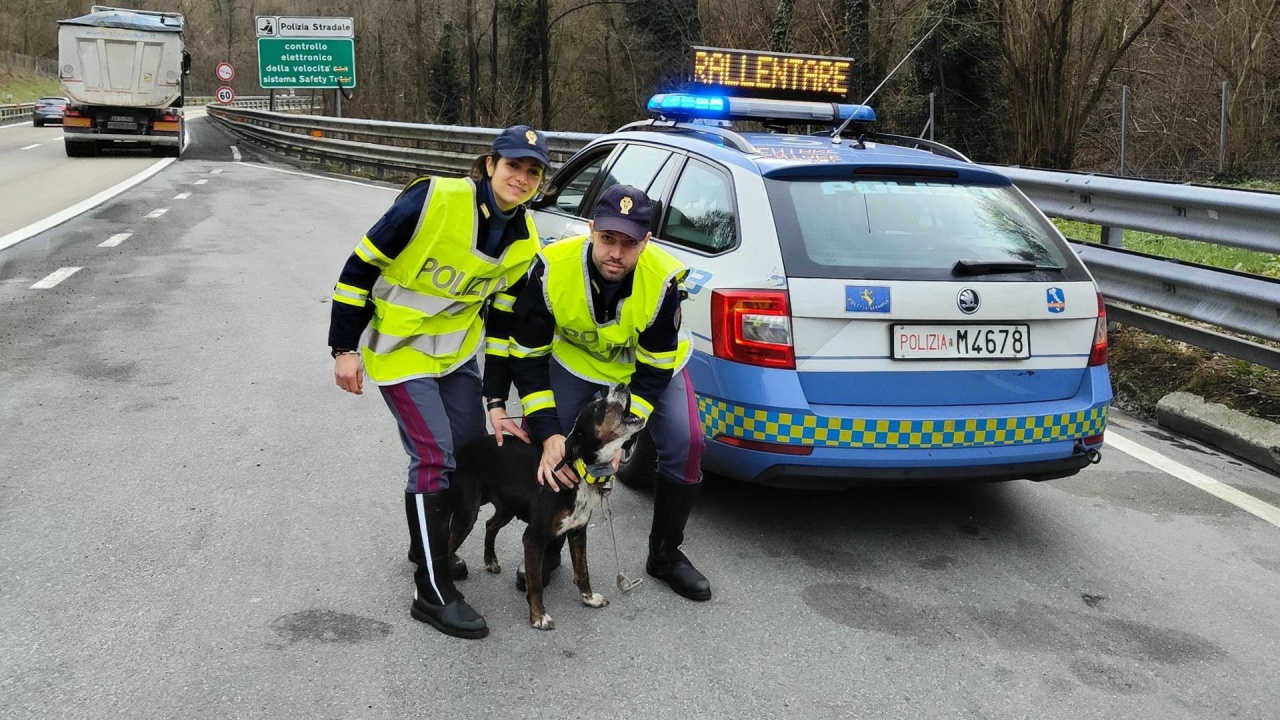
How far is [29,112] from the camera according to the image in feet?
184

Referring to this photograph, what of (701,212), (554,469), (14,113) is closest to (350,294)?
(554,469)

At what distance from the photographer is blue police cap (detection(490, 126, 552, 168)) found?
3488 mm

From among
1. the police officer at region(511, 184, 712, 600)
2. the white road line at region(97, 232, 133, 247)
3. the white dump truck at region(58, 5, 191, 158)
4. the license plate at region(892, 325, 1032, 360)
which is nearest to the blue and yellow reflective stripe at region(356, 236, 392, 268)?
the police officer at region(511, 184, 712, 600)

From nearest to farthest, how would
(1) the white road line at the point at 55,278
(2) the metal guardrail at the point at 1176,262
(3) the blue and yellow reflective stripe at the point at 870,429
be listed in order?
(3) the blue and yellow reflective stripe at the point at 870,429
(2) the metal guardrail at the point at 1176,262
(1) the white road line at the point at 55,278

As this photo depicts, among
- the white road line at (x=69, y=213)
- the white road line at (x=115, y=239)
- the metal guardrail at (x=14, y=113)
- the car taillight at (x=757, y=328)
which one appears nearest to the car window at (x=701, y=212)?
the car taillight at (x=757, y=328)

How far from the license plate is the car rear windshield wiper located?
215mm

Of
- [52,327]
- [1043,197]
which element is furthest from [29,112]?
[1043,197]

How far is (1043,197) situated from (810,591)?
15.4 feet

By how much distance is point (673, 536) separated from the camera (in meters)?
4.02

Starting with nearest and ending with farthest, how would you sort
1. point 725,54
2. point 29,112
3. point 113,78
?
point 725,54
point 113,78
point 29,112

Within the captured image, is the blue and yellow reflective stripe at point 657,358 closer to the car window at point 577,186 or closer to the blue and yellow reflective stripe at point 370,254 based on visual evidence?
the blue and yellow reflective stripe at point 370,254

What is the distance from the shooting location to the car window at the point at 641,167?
5.23m

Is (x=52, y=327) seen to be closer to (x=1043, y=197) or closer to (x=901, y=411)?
(x=901, y=411)

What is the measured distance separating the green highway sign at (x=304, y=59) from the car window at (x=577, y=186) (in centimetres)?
2830
